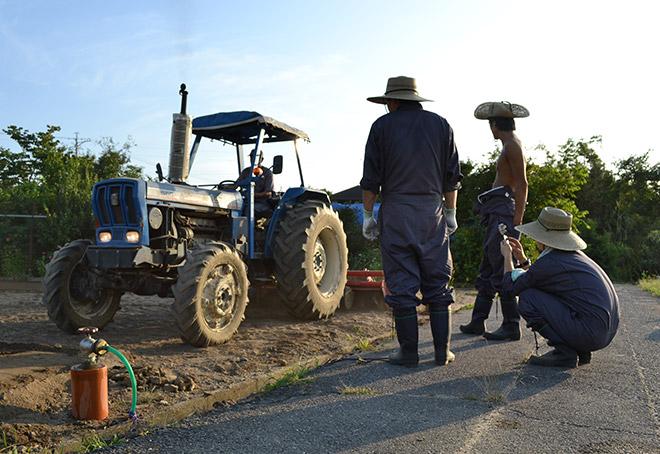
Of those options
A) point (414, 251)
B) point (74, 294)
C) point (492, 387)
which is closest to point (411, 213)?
point (414, 251)

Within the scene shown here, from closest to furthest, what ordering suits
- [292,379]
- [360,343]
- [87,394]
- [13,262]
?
[87,394]
[292,379]
[360,343]
[13,262]

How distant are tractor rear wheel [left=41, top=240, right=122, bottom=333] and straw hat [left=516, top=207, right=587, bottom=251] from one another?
14.8ft

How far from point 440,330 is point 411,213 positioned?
0.93 meters

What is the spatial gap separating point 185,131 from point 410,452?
192 inches

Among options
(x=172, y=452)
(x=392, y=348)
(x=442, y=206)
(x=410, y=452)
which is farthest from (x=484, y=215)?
(x=172, y=452)

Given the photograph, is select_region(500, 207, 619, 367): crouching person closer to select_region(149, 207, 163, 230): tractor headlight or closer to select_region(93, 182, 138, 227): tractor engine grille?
select_region(149, 207, 163, 230): tractor headlight

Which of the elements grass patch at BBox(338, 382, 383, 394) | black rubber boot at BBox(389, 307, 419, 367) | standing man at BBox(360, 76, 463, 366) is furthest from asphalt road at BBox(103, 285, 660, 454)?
standing man at BBox(360, 76, 463, 366)

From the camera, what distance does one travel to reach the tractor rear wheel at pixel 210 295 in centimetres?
490

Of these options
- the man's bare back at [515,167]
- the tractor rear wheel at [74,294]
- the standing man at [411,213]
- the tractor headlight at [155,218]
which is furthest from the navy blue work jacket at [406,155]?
the tractor rear wheel at [74,294]

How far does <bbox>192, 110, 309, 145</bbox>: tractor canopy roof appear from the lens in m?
7.03

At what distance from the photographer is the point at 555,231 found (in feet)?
13.7

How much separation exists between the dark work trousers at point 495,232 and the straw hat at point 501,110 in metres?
0.70

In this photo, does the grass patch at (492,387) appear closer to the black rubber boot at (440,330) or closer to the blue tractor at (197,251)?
the black rubber boot at (440,330)

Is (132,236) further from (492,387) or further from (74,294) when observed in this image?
(492,387)
